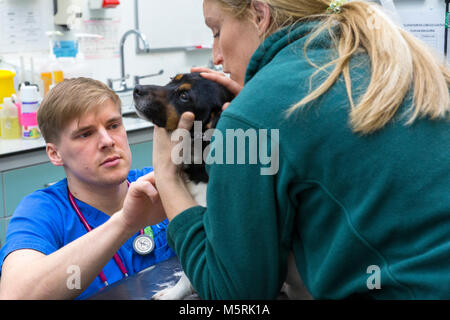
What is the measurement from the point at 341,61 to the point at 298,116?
118mm

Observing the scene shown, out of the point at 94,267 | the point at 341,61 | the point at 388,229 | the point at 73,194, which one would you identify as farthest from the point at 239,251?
the point at 73,194

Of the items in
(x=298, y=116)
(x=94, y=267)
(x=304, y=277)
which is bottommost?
(x=94, y=267)

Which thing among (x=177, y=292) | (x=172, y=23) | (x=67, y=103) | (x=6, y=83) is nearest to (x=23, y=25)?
(x=6, y=83)

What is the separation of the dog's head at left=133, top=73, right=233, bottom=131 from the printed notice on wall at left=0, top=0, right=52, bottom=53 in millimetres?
1932

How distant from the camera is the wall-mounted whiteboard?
3.53m

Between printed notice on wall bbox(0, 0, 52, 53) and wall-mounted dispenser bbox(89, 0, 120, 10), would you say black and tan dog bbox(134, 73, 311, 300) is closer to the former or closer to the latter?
printed notice on wall bbox(0, 0, 52, 53)

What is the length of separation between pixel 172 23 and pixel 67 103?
2466 millimetres

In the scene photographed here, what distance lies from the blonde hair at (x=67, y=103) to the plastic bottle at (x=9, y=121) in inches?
43.6

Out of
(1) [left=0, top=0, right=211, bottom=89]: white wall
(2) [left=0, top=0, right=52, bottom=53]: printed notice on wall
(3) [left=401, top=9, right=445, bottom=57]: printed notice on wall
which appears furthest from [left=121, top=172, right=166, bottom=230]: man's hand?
(2) [left=0, top=0, right=52, bottom=53]: printed notice on wall

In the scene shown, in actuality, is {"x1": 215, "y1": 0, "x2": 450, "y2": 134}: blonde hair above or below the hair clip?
below

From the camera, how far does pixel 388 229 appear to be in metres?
0.73

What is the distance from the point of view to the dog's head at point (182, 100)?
116 cm

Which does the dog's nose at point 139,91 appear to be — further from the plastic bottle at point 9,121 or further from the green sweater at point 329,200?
the plastic bottle at point 9,121
